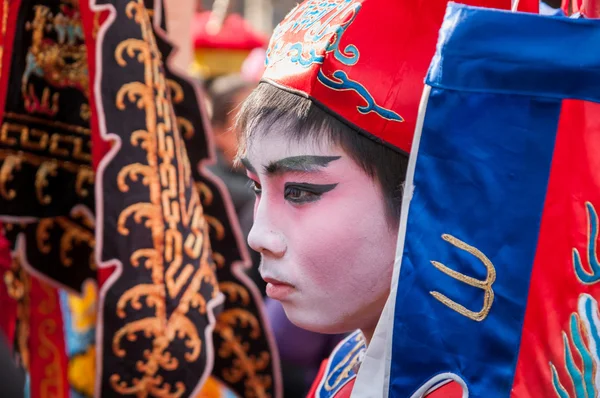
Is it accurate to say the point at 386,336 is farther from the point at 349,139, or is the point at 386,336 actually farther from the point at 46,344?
the point at 46,344

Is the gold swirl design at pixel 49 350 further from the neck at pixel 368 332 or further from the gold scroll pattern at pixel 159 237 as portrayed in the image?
the neck at pixel 368 332

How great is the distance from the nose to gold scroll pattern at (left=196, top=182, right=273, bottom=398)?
0.53 m

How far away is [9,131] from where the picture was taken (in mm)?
1783

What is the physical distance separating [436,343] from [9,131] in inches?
44.9

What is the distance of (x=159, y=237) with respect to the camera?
1.51m

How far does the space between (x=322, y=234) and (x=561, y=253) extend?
32 cm

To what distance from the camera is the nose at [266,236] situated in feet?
3.86

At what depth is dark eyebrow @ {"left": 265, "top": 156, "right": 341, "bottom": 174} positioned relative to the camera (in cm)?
117

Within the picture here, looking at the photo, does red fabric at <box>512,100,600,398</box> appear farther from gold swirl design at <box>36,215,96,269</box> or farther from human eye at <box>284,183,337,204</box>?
gold swirl design at <box>36,215,96,269</box>

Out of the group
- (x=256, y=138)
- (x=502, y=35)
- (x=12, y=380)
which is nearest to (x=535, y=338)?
(x=502, y=35)

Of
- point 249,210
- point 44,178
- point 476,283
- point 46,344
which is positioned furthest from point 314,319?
point 249,210

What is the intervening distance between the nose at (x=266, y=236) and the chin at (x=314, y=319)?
85 millimetres

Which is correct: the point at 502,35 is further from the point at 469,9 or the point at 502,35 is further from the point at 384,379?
the point at 384,379

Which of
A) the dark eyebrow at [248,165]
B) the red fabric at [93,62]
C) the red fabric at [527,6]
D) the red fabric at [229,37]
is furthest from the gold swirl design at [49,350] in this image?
the red fabric at [229,37]
